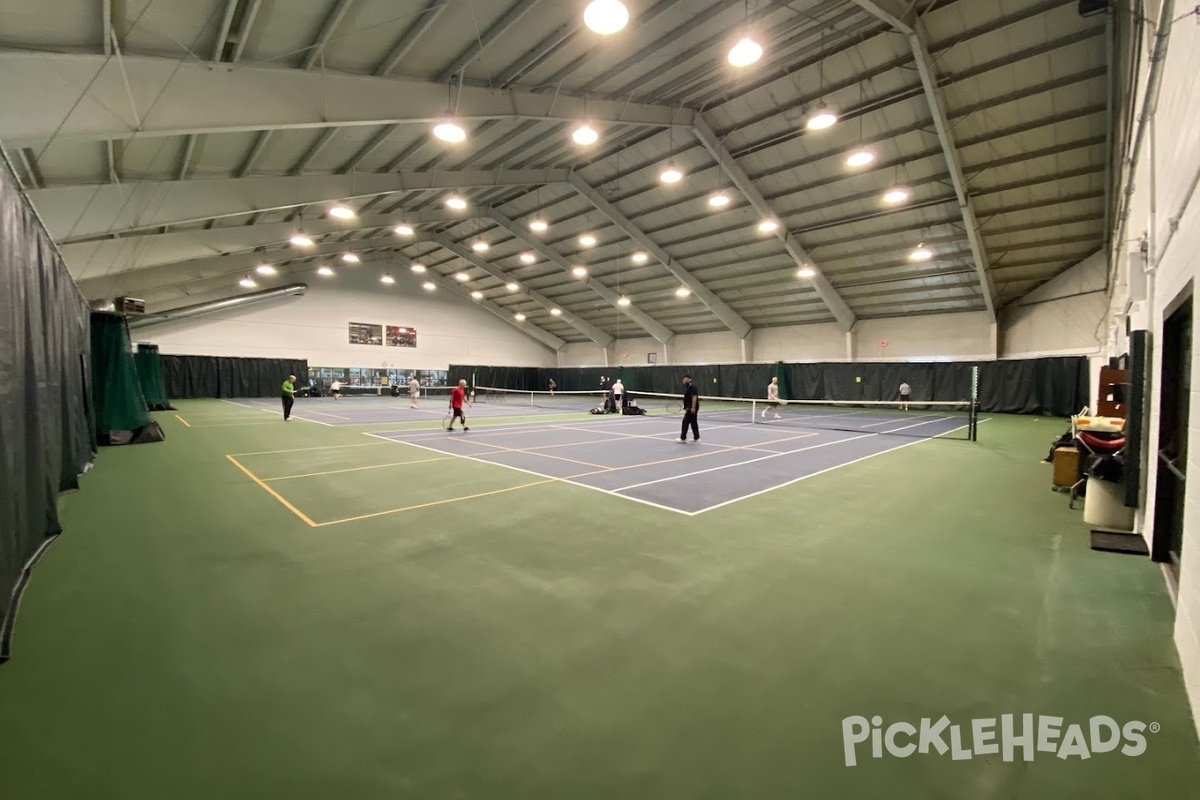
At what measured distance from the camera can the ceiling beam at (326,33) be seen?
8.76 metres

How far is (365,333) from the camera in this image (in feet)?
135

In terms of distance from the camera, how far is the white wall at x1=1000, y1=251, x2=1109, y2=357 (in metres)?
22.5

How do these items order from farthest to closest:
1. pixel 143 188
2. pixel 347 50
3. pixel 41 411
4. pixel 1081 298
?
pixel 1081 298 < pixel 143 188 < pixel 347 50 < pixel 41 411

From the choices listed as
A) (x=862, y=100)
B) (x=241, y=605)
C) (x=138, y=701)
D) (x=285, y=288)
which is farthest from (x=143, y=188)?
(x=285, y=288)

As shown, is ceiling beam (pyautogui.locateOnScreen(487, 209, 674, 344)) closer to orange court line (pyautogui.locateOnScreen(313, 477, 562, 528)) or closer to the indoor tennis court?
the indoor tennis court

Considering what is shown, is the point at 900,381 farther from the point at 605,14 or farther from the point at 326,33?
the point at 326,33

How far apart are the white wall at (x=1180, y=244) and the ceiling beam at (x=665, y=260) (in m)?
21.7

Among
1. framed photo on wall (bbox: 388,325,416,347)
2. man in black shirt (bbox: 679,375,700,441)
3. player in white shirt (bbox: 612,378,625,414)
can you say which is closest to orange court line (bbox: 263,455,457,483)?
man in black shirt (bbox: 679,375,700,441)

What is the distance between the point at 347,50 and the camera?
10234 mm

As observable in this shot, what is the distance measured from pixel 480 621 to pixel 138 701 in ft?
6.44

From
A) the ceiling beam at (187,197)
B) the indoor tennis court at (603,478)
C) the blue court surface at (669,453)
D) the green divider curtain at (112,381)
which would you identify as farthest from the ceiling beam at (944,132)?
the green divider curtain at (112,381)

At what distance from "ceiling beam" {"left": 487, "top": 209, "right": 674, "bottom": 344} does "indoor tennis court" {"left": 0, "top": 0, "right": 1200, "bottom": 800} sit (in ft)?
25.0

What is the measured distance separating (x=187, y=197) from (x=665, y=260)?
2209cm

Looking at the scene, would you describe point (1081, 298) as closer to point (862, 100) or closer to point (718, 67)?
point (862, 100)
